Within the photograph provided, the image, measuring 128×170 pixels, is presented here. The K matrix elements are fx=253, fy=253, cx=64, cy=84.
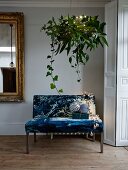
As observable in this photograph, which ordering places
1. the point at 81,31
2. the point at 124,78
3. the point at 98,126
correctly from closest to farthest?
the point at 81,31 < the point at 98,126 < the point at 124,78

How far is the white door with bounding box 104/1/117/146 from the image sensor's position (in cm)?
422

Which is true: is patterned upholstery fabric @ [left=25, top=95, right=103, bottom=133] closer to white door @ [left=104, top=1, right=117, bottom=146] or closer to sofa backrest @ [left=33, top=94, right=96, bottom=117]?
sofa backrest @ [left=33, top=94, right=96, bottom=117]

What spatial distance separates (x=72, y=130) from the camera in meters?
4.01

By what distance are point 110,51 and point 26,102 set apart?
6.33 feet

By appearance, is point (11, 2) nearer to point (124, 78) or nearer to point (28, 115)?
point (28, 115)

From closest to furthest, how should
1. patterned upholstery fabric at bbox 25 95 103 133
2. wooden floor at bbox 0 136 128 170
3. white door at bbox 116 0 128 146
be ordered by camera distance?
wooden floor at bbox 0 136 128 170
patterned upholstery fabric at bbox 25 95 103 133
white door at bbox 116 0 128 146

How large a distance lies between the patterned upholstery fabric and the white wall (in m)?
0.29

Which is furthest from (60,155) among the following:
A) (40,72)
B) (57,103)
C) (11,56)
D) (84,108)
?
(11,56)

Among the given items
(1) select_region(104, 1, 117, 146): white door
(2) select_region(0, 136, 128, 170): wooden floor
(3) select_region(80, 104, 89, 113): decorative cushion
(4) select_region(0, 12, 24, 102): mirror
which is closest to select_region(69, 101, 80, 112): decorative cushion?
(3) select_region(80, 104, 89, 113): decorative cushion

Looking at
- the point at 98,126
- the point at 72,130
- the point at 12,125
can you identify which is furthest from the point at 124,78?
the point at 12,125

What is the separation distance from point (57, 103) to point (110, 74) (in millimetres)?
1142

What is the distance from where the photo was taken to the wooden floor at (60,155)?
345cm

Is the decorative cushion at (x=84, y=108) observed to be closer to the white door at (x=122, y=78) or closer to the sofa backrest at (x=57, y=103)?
the sofa backrest at (x=57, y=103)

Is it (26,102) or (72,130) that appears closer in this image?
(72,130)
